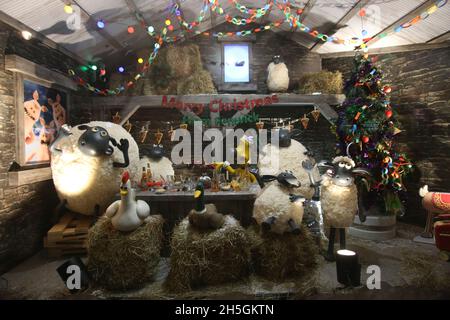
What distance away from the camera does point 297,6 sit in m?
4.41

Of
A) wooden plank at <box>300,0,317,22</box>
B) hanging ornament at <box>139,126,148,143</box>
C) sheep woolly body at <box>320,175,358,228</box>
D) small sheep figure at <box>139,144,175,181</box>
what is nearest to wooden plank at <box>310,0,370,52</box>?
wooden plank at <box>300,0,317,22</box>

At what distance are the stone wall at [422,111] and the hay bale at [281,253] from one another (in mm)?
3082

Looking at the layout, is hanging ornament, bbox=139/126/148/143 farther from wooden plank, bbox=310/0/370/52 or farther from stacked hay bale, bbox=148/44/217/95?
wooden plank, bbox=310/0/370/52

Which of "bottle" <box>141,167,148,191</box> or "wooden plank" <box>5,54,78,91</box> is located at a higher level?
"wooden plank" <box>5,54,78,91</box>

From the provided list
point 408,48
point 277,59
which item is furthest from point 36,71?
point 408,48

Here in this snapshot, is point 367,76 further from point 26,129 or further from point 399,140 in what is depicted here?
point 26,129

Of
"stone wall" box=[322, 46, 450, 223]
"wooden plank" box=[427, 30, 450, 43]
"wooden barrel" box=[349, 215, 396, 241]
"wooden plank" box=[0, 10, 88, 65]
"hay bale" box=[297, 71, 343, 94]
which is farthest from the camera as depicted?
"hay bale" box=[297, 71, 343, 94]

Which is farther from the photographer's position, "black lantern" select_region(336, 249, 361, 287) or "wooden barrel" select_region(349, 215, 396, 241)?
"wooden barrel" select_region(349, 215, 396, 241)

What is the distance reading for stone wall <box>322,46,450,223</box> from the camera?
14.1 ft

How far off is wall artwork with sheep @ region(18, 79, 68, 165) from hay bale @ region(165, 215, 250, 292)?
2324mm

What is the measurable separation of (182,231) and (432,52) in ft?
15.9

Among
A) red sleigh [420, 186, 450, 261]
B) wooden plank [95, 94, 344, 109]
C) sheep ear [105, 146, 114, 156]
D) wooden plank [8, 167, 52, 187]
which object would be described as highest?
wooden plank [95, 94, 344, 109]

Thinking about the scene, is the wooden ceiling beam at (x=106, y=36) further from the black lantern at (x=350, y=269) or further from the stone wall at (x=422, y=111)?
the stone wall at (x=422, y=111)
